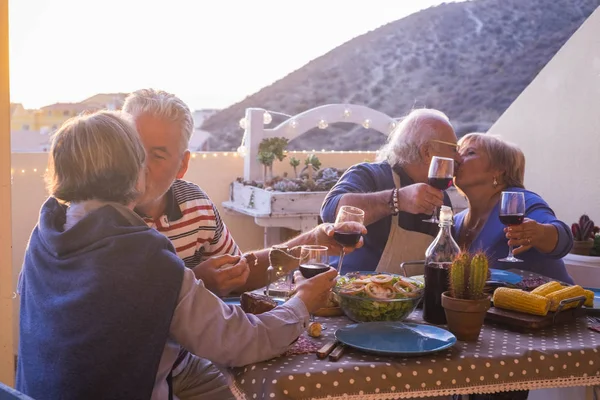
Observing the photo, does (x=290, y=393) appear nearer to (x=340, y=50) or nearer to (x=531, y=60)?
(x=340, y=50)

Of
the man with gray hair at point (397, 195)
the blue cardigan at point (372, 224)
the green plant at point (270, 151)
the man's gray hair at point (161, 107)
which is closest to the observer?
the man's gray hair at point (161, 107)

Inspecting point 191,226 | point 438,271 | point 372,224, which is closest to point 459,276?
point 438,271

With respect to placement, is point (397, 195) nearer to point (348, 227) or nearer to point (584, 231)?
point (348, 227)

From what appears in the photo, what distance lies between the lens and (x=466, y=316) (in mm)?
1574

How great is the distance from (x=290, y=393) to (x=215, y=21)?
5.78m

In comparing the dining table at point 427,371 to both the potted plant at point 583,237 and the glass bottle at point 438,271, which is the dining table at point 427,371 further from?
the potted plant at point 583,237

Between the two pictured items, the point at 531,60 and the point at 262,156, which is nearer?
the point at 262,156

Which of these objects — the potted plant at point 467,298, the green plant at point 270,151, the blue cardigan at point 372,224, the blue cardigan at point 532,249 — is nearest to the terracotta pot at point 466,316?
the potted plant at point 467,298

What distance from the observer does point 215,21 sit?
6.55 metres

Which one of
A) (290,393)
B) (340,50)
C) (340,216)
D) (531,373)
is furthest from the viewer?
(340,50)

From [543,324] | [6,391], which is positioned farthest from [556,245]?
[6,391]

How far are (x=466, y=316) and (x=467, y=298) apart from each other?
0.17ft

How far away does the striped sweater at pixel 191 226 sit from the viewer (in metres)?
2.24

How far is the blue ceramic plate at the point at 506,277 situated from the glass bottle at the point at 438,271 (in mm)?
485
